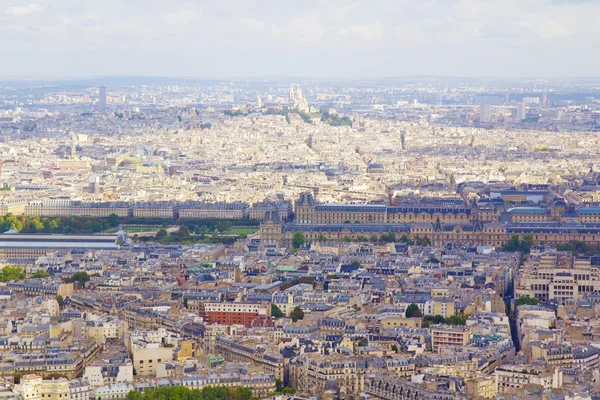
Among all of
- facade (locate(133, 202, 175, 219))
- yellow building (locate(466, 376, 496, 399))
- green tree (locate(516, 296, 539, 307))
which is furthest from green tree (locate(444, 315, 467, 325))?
facade (locate(133, 202, 175, 219))

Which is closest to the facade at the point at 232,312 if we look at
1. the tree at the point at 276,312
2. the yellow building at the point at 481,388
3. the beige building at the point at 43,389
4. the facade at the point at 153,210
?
the tree at the point at 276,312

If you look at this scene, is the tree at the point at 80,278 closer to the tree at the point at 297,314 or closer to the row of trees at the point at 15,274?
the row of trees at the point at 15,274

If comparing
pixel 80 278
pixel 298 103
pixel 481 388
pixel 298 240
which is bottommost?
pixel 298 103

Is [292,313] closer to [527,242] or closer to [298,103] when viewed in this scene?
[527,242]

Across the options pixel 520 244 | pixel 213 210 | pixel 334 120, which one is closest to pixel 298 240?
pixel 520 244

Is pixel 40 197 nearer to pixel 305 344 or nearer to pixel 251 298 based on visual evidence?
pixel 251 298

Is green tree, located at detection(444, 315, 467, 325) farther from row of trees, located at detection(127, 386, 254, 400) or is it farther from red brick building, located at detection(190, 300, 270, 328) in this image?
row of trees, located at detection(127, 386, 254, 400)
